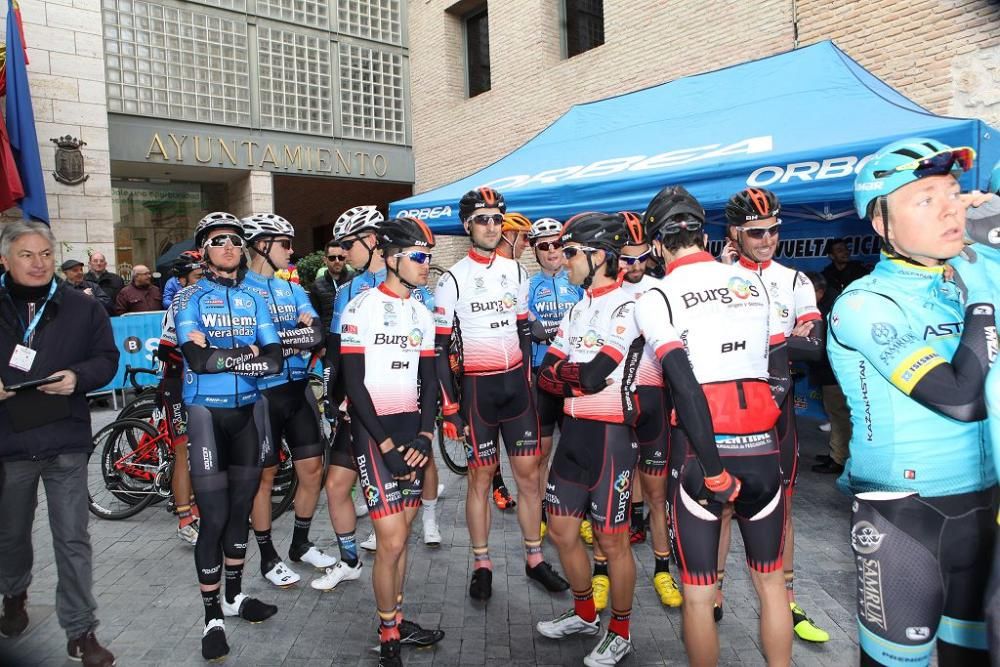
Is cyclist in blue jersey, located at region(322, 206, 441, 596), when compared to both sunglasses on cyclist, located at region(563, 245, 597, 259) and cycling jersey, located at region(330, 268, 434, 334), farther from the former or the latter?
sunglasses on cyclist, located at region(563, 245, 597, 259)

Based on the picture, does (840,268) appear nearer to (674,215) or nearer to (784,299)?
(784,299)

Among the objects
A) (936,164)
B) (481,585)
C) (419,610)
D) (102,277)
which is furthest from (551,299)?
(102,277)

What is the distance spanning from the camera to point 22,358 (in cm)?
360

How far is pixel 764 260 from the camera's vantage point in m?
4.05

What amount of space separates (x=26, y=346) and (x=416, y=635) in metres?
2.65

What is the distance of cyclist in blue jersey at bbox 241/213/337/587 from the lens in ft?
15.4

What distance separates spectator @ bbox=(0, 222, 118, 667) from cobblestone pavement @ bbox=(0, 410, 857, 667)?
1.22 feet

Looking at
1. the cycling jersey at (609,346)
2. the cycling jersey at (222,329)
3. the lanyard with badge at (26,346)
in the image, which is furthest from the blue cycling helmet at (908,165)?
the lanyard with badge at (26,346)

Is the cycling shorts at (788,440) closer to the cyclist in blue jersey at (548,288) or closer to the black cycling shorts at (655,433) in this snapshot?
the black cycling shorts at (655,433)

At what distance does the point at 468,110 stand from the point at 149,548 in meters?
13.8

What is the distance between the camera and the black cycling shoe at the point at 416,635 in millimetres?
3721

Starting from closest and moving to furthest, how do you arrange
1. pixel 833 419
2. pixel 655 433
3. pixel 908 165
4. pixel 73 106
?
pixel 908 165, pixel 655 433, pixel 833 419, pixel 73 106

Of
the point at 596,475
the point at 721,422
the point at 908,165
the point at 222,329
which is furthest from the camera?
the point at 222,329

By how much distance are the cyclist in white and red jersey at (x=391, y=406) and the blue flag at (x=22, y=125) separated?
10.5 metres
